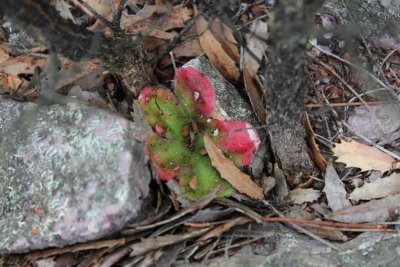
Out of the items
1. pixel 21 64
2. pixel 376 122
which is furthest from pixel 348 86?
pixel 21 64

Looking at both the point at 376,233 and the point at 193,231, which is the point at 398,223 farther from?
the point at 193,231

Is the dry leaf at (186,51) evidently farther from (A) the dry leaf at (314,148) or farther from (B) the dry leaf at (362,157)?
(B) the dry leaf at (362,157)

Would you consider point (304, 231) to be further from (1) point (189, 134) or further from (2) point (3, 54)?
(2) point (3, 54)

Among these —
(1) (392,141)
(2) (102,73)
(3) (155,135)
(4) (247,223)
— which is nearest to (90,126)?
(3) (155,135)

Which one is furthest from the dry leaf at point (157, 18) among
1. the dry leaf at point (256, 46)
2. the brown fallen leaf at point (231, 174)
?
the brown fallen leaf at point (231, 174)

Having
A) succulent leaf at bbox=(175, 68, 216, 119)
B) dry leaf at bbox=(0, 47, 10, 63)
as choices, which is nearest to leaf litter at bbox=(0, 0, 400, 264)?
dry leaf at bbox=(0, 47, 10, 63)

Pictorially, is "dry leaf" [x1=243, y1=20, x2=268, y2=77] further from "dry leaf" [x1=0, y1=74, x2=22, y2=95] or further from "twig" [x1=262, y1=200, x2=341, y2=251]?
"dry leaf" [x1=0, y1=74, x2=22, y2=95]

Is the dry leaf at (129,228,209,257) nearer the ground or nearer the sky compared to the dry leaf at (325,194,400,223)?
nearer the sky
